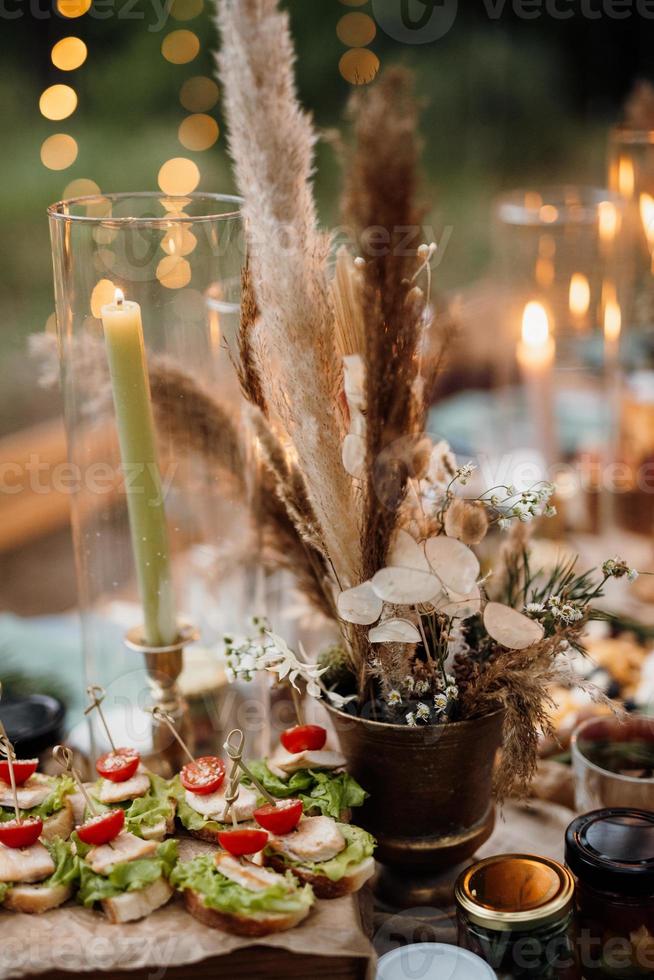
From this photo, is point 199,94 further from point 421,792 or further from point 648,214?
point 421,792

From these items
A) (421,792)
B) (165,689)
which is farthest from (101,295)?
(421,792)

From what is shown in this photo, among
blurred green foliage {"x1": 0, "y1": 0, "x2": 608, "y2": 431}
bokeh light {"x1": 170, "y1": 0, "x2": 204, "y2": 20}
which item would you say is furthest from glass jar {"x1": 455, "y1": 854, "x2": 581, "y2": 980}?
bokeh light {"x1": 170, "y1": 0, "x2": 204, "y2": 20}

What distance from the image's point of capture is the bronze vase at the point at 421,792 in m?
0.65

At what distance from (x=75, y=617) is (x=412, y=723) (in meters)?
0.65

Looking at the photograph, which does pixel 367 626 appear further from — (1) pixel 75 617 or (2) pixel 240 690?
(1) pixel 75 617

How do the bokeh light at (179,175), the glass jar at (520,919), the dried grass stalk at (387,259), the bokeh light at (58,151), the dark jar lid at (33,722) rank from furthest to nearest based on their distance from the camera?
the bokeh light at (179,175) < the bokeh light at (58,151) < the dark jar lid at (33,722) < the glass jar at (520,919) < the dried grass stalk at (387,259)

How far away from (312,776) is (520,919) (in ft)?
0.54

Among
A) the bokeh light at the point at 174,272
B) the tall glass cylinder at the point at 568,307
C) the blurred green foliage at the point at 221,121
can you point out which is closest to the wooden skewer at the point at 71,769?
the bokeh light at the point at 174,272

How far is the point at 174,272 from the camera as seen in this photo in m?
0.73

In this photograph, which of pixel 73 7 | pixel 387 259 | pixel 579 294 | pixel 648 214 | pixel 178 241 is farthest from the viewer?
pixel 73 7

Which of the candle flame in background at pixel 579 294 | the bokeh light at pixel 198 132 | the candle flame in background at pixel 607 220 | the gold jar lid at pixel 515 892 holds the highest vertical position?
the bokeh light at pixel 198 132

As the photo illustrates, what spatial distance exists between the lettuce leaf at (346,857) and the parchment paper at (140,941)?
0.06ft

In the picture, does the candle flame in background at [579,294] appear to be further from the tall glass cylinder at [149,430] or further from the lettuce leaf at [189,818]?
the lettuce leaf at [189,818]

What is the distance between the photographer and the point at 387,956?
1.96 ft
